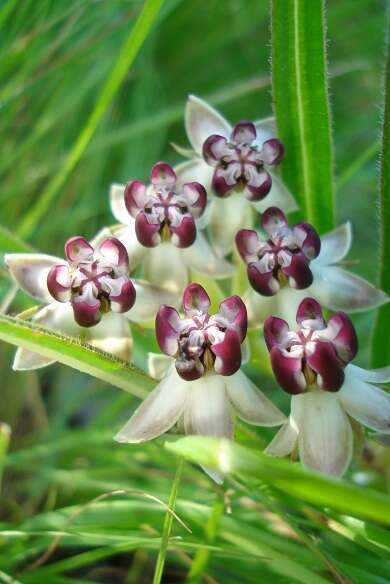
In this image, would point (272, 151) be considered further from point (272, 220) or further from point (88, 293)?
point (88, 293)

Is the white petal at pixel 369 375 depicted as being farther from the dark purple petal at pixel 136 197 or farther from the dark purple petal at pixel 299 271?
the dark purple petal at pixel 136 197

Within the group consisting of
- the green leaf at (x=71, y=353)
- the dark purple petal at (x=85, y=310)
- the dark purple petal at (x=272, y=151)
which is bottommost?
the green leaf at (x=71, y=353)

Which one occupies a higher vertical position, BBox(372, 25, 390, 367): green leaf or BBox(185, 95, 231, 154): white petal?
BBox(185, 95, 231, 154): white petal

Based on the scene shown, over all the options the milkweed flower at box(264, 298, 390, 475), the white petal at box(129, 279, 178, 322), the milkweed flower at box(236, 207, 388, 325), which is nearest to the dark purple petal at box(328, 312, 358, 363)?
the milkweed flower at box(264, 298, 390, 475)

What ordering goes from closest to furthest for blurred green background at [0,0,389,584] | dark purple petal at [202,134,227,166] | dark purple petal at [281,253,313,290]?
dark purple petal at [281,253,313,290] → dark purple petal at [202,134,227,166] → blurred green background at [0,0,389,584]

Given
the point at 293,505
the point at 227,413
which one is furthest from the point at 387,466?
the point at 227,413

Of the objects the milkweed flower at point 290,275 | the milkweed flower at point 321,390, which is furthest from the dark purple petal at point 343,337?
the milkweed flower at point 290,275

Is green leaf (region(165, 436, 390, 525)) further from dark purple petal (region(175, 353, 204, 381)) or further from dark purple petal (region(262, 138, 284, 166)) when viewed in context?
dark purple petal (region(262, 138, 284, 166))
